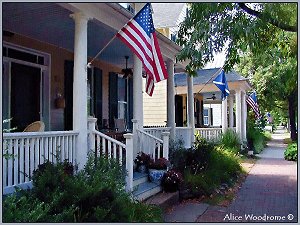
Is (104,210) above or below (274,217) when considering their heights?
above

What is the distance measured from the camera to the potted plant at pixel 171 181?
27.3 ft

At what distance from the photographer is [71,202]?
5008 millimetres

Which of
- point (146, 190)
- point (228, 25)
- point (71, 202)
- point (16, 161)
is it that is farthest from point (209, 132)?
point (71, 202)

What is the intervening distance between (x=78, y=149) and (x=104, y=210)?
86.9 inches

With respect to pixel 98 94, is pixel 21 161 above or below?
below

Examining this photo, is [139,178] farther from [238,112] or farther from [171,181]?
[238,112]

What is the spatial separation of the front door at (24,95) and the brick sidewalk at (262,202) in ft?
15.5

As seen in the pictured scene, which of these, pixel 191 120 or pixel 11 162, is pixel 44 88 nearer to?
pixel 11 162

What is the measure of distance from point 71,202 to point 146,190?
2.83 metres

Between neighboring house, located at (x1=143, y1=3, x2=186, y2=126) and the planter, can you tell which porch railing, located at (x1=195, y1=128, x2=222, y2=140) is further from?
the planter

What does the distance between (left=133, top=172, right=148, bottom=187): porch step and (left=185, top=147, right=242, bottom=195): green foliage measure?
3.55 feet

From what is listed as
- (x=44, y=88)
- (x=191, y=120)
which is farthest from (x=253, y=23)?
(x=191, y=120)

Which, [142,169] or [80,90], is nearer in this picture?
[80,90]

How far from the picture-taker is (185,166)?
33.5ft
